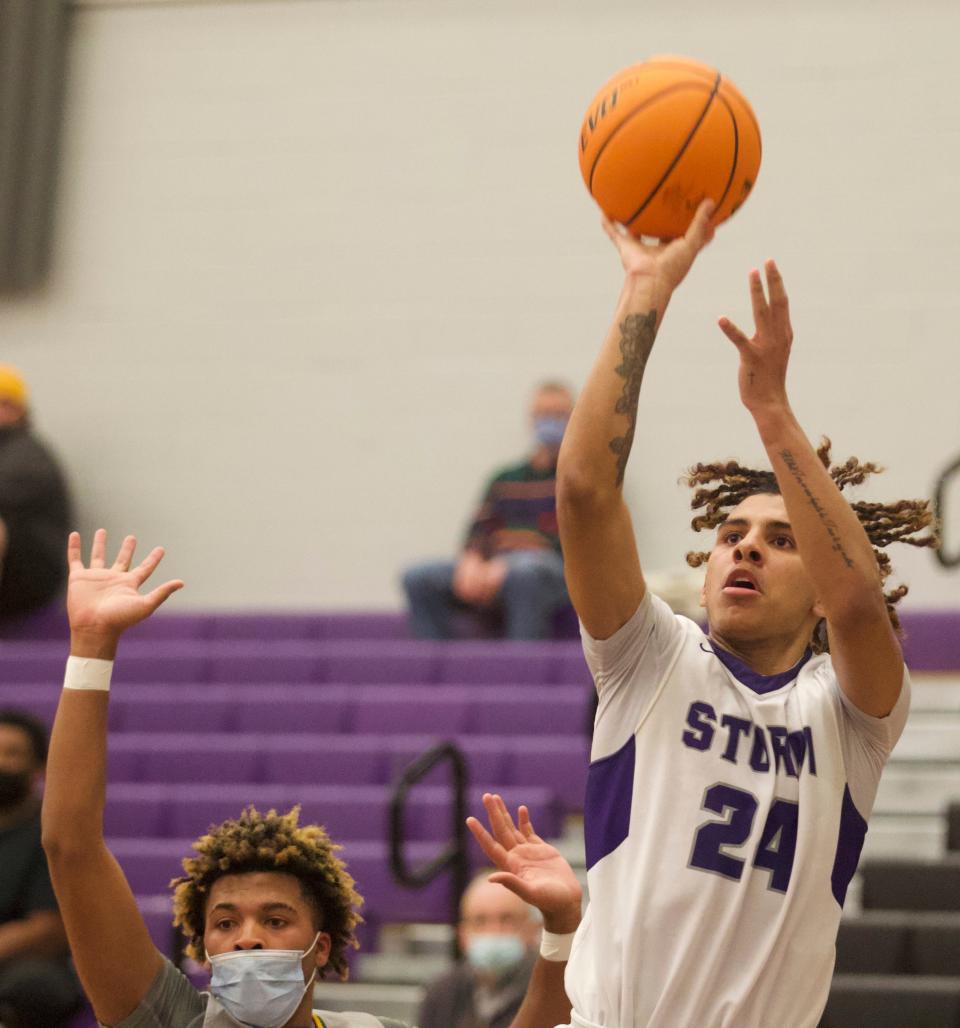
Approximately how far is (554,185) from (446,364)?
41.7 inches

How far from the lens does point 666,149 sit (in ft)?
9.02

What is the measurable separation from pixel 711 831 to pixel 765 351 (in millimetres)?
695

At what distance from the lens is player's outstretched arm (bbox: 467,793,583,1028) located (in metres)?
2.84

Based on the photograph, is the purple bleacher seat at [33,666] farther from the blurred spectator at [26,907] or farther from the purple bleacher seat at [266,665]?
the blurred spectator at [26,907]

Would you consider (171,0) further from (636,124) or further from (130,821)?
(636,124)

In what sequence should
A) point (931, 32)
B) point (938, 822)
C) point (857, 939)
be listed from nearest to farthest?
point (857, 939), point (938, 822), point (931, 32)

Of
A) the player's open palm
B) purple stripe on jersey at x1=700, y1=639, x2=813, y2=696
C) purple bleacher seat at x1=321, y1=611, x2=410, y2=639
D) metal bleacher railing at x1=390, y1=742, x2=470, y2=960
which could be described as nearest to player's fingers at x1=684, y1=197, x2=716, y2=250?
purple stripe on jersey at x1=700, y1=639, x2=813, y2=696

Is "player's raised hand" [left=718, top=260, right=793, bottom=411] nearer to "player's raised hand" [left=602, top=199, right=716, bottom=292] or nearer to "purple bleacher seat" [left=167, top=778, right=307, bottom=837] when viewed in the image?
"player's raised hand" [left=602, top=199, right=716, bottom=292]

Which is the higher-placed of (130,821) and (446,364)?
(446,364)

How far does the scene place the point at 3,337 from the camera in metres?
9.69

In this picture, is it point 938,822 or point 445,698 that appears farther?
point 445,698

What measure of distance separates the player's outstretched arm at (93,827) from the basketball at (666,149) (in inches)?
36.5

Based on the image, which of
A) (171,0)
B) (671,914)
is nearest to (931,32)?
(171,0)

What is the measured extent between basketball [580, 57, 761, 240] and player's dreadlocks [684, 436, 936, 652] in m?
0.49
